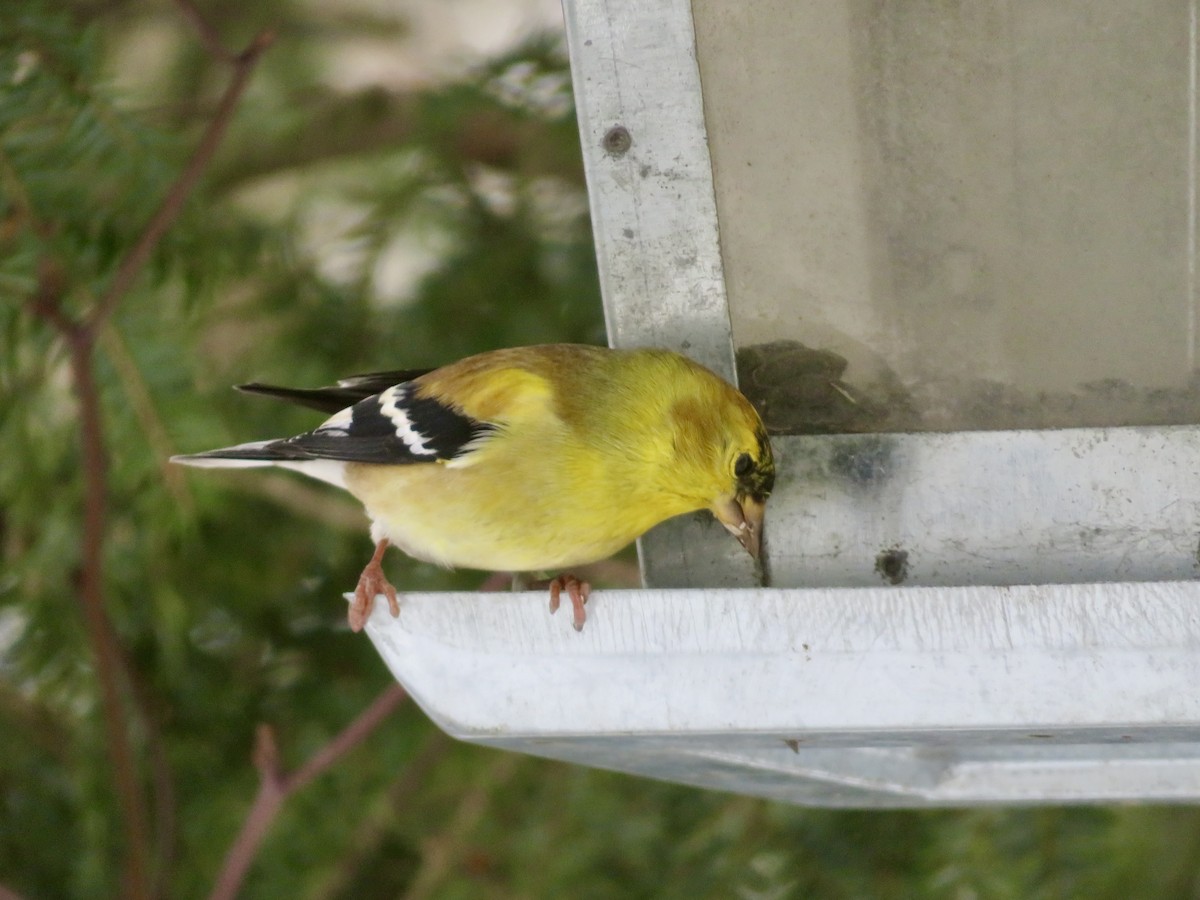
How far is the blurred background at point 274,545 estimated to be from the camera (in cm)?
233

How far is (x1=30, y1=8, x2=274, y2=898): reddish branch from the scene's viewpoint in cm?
212

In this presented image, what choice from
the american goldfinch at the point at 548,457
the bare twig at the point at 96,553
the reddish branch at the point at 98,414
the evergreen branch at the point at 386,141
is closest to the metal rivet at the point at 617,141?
the american goldfinch at the point at 548,457

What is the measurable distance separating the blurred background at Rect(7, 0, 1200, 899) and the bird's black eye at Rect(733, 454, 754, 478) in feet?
2.87

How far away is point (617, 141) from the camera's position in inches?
74.2

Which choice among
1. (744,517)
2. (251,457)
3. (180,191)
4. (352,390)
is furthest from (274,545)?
(744,517)

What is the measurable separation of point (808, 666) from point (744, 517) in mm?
440

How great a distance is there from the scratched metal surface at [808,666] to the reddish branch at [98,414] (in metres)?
0.75

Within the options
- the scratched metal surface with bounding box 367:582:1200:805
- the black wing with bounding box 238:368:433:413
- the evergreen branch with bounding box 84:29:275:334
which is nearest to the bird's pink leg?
the scratched metal surface with bounding box 367:582:1200:805

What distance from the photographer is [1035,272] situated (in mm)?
1837

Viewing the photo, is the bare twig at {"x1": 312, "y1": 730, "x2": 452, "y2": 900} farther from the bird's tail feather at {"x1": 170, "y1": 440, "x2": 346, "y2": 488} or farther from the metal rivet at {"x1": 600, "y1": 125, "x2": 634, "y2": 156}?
the metal rivet at {"x1": 600, "y1": 125, "x2": 634, "y2": 156}

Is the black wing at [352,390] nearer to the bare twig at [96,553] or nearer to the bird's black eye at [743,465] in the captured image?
the bare twig at [96,553]

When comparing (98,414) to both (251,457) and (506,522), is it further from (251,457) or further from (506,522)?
(506,522)

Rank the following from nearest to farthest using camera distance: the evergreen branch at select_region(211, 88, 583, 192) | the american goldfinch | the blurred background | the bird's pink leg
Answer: the bird's pink leg
the american goldfinch
the blurred background
the evergreen branch at select_region(211, 88, 583, 192)

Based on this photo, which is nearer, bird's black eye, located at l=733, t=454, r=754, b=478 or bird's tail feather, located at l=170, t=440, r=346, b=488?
bird's black eye, located at l=733, t=454, r=754, b=478
